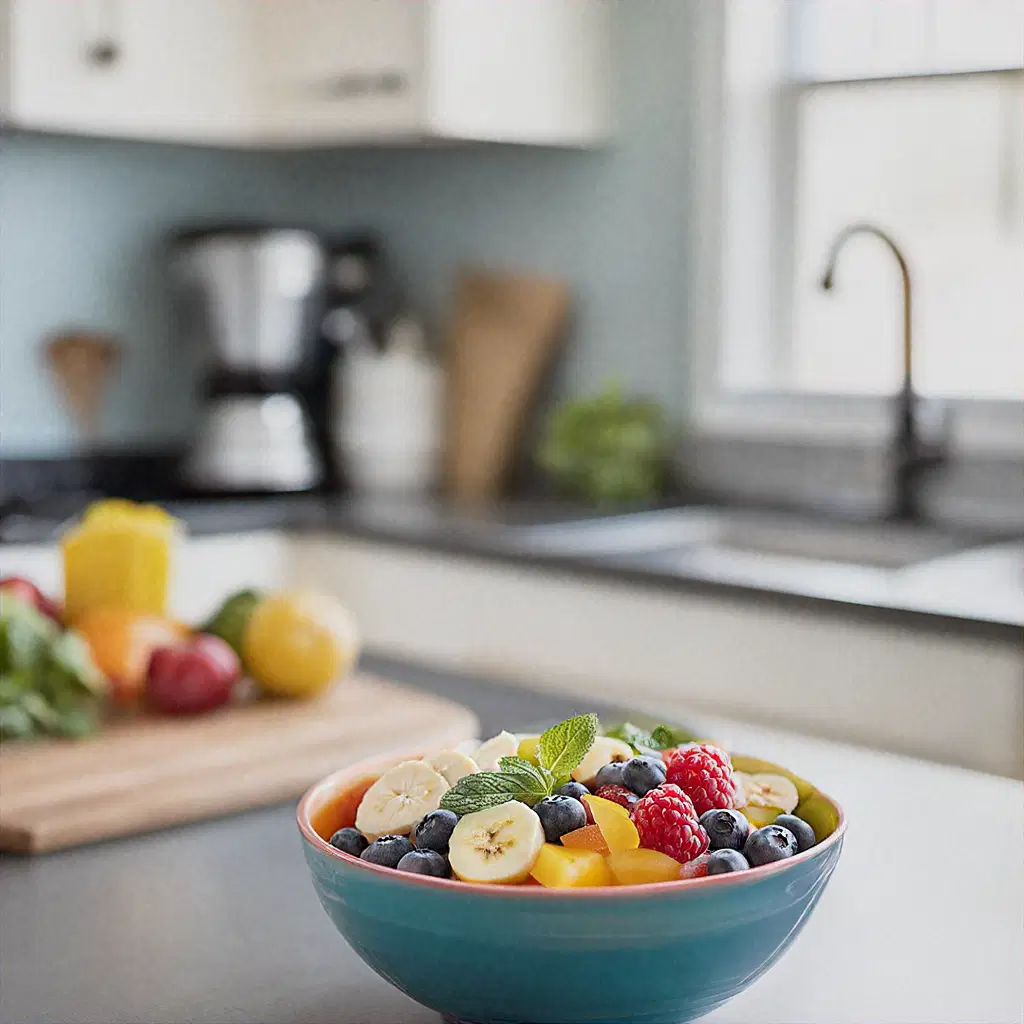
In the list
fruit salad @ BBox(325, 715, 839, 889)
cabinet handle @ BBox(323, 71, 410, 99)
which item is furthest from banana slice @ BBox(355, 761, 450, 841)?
cabinet handle @ BBox(323, 71, 410, 99)

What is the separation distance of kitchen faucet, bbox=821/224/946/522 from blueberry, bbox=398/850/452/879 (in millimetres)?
1708

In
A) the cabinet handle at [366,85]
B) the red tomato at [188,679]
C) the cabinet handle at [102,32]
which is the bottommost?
the red tomato at [188,679]

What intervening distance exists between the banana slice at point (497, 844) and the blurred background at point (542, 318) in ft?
4.11

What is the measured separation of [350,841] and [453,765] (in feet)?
0.23

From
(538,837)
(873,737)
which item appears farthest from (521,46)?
(538,837)

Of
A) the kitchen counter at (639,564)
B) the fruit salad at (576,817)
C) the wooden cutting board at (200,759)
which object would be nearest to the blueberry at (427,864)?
the fruit salad at (576,817)

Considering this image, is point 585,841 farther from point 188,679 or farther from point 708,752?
point 188,679

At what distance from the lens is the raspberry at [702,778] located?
764mm

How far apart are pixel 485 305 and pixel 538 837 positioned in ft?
7.77

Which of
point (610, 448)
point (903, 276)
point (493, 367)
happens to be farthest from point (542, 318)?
point (903, 276)

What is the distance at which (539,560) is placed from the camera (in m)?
2.24

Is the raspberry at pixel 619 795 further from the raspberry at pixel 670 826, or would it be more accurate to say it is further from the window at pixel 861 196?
the window at pixel 861 196

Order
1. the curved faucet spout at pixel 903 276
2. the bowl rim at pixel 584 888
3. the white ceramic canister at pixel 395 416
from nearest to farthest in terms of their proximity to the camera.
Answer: the bowl rim at pixel 584 888, the curved faucet spout at pixel 903 276, the white ceramic canister at pixel 395 416

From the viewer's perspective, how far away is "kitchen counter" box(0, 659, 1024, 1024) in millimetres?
783
